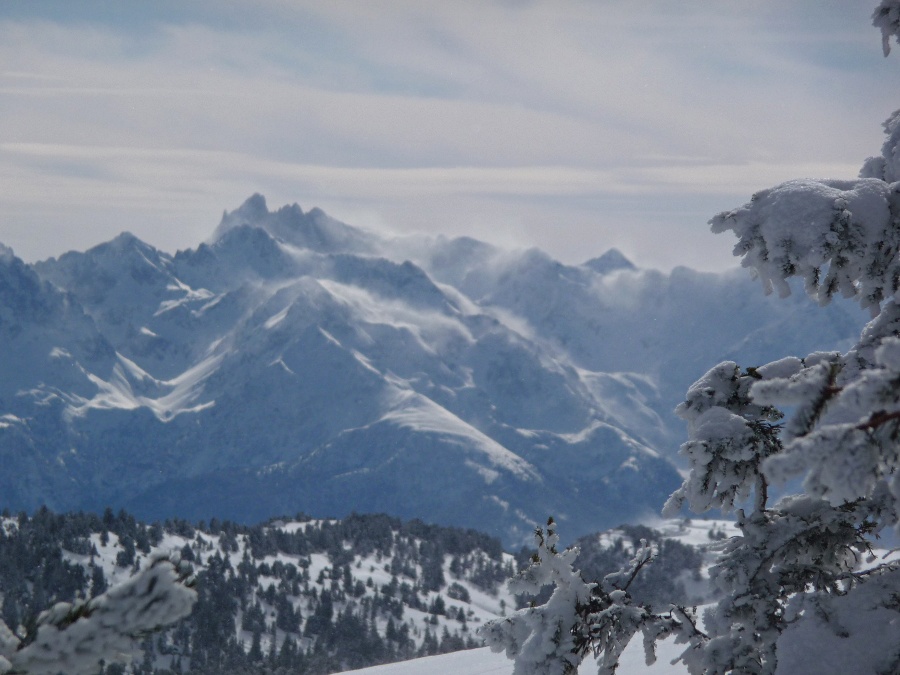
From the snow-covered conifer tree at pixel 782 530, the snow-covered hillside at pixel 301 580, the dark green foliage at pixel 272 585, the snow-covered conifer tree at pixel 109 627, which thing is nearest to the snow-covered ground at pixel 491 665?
the snow-covered conifer tree at pixel 782 530

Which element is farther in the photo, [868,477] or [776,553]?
[776,553]

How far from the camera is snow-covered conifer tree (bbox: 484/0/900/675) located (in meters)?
6.13

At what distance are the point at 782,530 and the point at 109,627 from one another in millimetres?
5174

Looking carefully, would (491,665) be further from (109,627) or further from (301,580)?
(301,580)

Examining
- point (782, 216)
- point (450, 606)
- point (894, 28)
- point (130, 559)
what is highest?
point (894, 28)

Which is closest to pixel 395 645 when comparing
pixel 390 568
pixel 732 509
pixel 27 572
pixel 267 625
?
pixel 267 625

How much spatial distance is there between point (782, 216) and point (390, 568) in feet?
333

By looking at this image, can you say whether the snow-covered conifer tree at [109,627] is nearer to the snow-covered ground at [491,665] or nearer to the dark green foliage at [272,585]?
the snow-covered ground at [491,665]

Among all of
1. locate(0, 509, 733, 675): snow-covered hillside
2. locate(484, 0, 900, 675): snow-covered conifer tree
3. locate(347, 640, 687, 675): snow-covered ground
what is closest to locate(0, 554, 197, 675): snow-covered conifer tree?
locate(484, 0, 900, 675): snow-covered conifer tree

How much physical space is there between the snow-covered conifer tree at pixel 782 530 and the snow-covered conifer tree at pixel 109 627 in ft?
12.6

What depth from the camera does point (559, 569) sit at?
6.93 metres

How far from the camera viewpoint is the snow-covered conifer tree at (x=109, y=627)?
3.59m

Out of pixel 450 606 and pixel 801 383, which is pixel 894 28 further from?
pixel 450 606

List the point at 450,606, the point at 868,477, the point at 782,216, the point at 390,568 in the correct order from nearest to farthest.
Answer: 1. the point at 868,477
2. the point at 782,216
3. the point at 450,606
4. the point at 390,568
